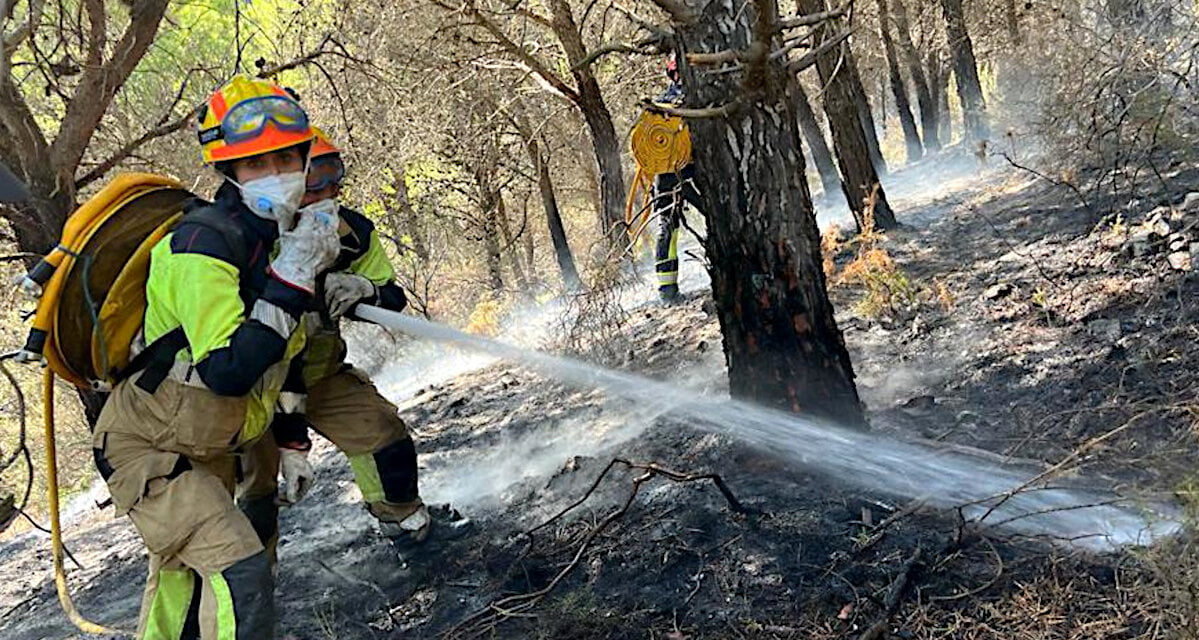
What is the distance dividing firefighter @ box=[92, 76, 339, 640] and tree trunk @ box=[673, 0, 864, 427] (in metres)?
1.76

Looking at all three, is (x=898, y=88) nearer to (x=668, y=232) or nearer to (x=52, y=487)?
(x=668, y=232)

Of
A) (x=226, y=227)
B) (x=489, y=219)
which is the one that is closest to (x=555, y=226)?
(x=489, y=219)

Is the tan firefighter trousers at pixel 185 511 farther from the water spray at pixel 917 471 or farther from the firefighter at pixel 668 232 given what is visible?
the firefighter at pixel 668 232

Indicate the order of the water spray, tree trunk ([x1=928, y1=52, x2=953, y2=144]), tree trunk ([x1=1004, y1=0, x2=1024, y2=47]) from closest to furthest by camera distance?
the water spray → tree trunk ([x1=1004, y1=0, x2=1024, y2=47]) → tree trunk ([x1=928, y1=52, x2=953, y2=144])

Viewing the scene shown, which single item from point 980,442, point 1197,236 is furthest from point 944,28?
point 980,442

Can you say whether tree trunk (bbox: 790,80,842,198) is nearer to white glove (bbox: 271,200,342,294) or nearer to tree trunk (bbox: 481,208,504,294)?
tree trunk (bbox: 481,208,504,294)

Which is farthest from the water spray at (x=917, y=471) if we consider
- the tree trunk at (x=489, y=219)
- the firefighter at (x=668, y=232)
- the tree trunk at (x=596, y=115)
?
the tree trunk at (x=489, y=219)

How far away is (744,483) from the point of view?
387cm

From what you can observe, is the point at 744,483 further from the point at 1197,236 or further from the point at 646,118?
the point at 646,118

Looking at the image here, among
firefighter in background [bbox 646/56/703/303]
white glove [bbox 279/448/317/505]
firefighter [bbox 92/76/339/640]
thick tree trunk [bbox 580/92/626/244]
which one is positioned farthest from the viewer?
thick tree trunk [bbox 580/92/626/244]

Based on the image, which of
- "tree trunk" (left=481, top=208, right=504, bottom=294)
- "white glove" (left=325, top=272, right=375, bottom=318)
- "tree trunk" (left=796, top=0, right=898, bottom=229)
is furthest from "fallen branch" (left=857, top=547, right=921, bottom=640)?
"tree trunk" (left=481, top=208, right=504, bottom=294)

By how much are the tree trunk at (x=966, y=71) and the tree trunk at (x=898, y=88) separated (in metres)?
1.04

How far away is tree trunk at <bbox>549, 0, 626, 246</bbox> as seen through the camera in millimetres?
9195

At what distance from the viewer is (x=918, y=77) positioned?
18.6 metres
